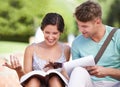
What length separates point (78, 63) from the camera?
11.0 ft

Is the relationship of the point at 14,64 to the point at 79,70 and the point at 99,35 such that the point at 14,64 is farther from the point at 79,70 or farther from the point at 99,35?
the point at 99,35

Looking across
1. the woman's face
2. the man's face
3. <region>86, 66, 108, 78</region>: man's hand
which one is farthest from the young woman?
<region>86, 66, 108, 78</region>: man's hand

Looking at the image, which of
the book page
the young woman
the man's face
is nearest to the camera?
the book page

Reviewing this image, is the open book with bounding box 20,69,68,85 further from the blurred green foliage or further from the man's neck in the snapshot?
the blurred green foliage

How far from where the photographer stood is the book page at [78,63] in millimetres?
3275

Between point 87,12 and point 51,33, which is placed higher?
point 87,12

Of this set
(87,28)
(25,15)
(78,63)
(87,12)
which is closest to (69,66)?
(78,63)

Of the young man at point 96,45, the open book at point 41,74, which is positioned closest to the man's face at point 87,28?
the young man at point 96,45

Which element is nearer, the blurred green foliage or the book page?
the book page

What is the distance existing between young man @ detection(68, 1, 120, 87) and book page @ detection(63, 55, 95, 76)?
0.06 meters

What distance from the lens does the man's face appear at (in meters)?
3.54

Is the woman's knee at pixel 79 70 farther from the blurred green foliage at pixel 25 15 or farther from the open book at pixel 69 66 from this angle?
the blurred green foliage at pixel 25 15

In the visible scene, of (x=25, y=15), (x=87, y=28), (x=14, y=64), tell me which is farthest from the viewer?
(x=25, y=15)

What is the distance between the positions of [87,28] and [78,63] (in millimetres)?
350
